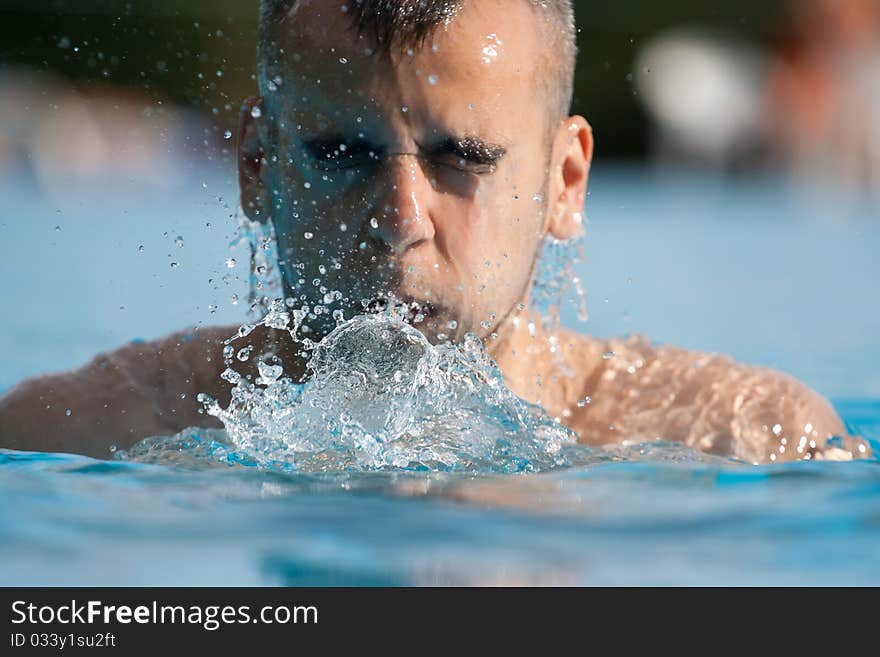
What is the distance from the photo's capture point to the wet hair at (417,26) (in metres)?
2.34

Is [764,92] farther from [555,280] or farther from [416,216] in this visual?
[416,216]

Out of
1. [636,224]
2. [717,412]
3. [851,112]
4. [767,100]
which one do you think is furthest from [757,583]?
[767,100]

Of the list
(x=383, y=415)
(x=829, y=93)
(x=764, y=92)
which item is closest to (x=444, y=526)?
(x=383, y=415)

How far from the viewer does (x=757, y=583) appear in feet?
5.40

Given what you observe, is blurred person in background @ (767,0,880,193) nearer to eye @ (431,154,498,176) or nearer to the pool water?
eye @ (431,154,498,176)

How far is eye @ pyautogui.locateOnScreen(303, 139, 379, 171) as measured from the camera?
237cm

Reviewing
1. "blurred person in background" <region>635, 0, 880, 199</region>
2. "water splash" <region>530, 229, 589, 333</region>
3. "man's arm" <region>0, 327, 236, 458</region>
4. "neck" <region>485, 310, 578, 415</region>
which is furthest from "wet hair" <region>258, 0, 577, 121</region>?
"blurred person in background" <region>635, 0, 880, 199</region>

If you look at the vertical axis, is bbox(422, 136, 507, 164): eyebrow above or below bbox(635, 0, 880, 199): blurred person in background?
below

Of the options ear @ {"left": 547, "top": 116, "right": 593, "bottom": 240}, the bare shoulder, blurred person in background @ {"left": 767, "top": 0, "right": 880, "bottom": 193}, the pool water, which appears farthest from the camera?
blurred person in background @ {"left": 767, "top": 0, "right": 880, "bottom": 193}

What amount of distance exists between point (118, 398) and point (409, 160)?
0.96 metres

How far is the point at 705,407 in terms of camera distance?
2.97 metres

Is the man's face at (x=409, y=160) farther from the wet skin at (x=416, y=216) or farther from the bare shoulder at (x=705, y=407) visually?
the bare shoulder at (x=705, y=407)

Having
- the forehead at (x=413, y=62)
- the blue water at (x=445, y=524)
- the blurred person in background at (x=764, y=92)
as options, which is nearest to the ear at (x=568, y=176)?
the forehead at (x=413, y=62)
